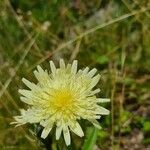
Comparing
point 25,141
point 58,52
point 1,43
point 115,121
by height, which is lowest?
point 115,121

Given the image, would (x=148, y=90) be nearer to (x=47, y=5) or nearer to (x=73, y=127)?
(x=47, y=5)

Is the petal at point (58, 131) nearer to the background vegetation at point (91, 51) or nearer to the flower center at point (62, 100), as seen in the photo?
the flower center at point (62, 100)

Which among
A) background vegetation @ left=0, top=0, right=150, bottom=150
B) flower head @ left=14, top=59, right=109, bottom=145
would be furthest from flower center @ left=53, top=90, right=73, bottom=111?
background vegetation @ left=0, top=0, right=150, bottom=150

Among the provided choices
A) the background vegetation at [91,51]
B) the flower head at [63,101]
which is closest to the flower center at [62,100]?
the flower head at [63,101]

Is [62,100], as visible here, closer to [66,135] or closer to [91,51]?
[66,135]

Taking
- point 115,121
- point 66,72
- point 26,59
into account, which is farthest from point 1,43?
point 66,72

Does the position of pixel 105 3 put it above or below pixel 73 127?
above

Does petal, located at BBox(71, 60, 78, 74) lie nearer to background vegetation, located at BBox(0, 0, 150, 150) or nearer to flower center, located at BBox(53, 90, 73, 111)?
flower center, located at BBox(53, 90, 73, 111)
